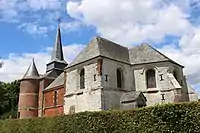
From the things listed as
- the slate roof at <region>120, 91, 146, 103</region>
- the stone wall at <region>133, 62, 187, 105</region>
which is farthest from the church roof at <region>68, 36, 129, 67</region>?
the slate roof at <region>120, 91, 146, 103</region>

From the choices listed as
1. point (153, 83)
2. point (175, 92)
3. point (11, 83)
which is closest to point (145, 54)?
point (153, 83)

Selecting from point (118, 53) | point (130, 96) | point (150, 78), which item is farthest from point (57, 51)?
point (130, 96)

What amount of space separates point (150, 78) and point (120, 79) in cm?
329

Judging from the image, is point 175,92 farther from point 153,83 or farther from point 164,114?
point 164,114

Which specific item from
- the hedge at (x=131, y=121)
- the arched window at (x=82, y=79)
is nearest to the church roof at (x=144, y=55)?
the arched window at (x=82, y=79)

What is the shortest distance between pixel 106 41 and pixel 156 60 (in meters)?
6.07

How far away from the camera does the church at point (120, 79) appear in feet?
78.1

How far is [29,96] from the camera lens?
120 ft

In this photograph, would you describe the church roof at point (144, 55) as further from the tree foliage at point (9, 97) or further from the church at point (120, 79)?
the tree foliage at point (9, 97)

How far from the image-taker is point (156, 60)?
26125 mm

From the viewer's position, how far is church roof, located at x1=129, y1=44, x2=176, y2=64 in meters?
26.5

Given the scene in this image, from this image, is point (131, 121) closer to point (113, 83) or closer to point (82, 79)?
point (113, 83)

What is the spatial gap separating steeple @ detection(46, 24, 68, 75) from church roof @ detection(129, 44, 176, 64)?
1698 centimetres

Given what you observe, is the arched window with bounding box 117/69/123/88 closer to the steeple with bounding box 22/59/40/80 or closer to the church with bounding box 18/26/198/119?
the church with bounding box 18/26/198/119
